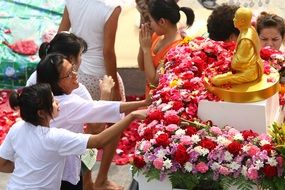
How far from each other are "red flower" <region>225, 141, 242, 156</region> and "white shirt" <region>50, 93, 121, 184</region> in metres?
0.99

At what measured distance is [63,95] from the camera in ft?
11.4

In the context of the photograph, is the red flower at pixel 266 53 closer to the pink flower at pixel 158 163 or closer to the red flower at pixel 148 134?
the red flower at pixel 148 134

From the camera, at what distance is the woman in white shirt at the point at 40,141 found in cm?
313

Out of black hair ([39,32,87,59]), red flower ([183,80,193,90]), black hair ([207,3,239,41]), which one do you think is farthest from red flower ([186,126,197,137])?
black hair ([207,3,239,41])

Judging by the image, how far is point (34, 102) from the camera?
3141mm

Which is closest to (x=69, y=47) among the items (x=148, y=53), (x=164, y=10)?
(x=148, y=53)

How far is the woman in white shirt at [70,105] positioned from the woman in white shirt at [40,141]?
8.5 inches

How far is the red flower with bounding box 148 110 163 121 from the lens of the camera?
9.93 feet

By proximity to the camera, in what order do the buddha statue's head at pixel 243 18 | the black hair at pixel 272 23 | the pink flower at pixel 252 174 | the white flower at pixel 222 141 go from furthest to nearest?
the black hair at pixel 272 23 → the buddha statue's head at pixel 243 18 → the white flower at pixel 222 141 → the pink flower at pixel 252 174

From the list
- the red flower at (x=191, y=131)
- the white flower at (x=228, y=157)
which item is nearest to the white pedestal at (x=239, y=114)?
the red flower at (x=191, y=131)

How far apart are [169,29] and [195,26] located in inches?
89.0

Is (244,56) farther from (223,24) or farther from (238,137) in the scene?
(223,24)

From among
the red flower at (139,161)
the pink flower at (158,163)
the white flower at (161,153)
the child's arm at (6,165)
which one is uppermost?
the white flower at (161,153)

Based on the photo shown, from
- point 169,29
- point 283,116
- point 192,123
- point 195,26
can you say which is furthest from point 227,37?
point 195,26
